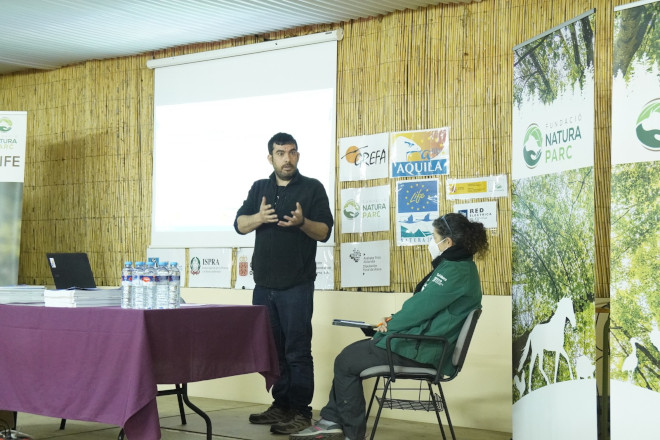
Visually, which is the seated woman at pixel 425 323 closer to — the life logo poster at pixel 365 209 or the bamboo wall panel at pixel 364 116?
the bamboo wall panel at pixel 364 116

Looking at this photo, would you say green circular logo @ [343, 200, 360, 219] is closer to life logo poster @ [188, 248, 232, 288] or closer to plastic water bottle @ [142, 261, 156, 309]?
life logo poster @ [188, 248, 232, 288]

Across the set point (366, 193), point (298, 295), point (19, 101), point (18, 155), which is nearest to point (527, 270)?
point (298, 295)

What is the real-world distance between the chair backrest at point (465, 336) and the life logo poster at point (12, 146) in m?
4.30

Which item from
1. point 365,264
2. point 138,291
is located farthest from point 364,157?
point 138,291

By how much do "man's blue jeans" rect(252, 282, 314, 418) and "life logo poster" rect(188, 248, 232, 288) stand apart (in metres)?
1.44

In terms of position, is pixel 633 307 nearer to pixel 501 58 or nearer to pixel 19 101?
pixel 501 58

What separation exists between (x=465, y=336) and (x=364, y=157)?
6.94ft

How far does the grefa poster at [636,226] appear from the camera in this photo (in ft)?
10.8

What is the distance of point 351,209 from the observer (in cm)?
580

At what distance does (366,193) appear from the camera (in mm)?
5754

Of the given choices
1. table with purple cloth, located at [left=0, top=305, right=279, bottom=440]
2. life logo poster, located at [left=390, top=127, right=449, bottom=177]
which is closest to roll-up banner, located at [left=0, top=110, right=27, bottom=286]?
life logo poster, located at [left=390, top=127, right=449, bottom=177]

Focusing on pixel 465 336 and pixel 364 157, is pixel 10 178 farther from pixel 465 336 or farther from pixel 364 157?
pixel 465 336

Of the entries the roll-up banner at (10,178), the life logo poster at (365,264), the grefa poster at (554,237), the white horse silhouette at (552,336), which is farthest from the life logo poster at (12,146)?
the white horse silhouette at (552,336)

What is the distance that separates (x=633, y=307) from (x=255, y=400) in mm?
3464
